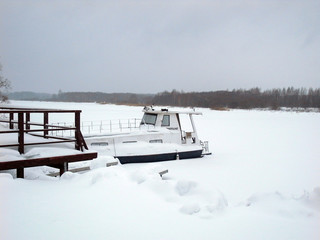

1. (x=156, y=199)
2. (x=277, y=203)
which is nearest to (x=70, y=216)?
(x=156, y=199)

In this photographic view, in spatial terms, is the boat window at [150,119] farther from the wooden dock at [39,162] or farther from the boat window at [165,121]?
the wooden dock at [39,162]

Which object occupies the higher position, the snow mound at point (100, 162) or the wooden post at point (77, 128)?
the wooden post at point (77, 128)

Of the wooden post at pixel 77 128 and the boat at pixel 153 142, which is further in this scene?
the boat at pixel 153 142

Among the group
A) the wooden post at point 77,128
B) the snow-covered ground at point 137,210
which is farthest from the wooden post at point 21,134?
the wooden post at point 77,128

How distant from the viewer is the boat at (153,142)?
1453 centimetres

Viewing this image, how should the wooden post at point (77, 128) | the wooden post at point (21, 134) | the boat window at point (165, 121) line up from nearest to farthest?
the wooden post at point (21, 134) < the wooden post at point (77, 128) < the boat window at point (165, 121)

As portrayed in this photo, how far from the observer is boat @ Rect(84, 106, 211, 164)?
14.5 m

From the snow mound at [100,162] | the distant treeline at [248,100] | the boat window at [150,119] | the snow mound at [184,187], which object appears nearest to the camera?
the snow mound at [184,187]

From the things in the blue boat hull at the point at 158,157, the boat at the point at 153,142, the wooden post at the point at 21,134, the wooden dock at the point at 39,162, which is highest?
the wooden post at the point at 21,134


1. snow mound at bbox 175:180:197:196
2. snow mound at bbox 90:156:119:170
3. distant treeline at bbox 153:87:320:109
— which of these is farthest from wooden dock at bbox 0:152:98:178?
distant treeline at bbox 153:87:320:109

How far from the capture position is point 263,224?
4.49 metres

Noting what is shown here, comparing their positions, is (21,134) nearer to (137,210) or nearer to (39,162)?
(39,162)

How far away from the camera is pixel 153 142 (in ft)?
51.7

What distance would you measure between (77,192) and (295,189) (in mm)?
7697
